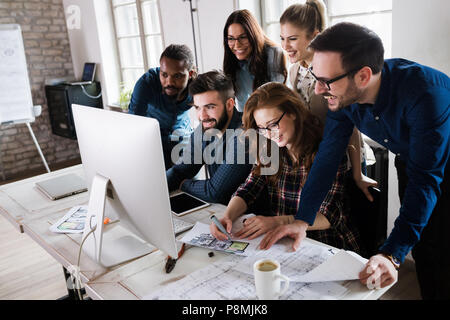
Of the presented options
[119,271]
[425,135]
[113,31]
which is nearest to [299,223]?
[425,135]

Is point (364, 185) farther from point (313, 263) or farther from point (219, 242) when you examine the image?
point (219, 242)

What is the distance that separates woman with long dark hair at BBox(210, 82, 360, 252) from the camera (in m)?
1.45

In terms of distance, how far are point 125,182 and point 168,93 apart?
1.32m

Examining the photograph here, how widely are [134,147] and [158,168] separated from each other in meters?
0.10

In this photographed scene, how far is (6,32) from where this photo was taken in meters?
4.44

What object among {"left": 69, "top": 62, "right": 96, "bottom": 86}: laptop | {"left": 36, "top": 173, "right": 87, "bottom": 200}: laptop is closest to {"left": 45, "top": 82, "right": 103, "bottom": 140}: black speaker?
Result: {"left": 69, "top": 62, "right": 96, "bottom": 86}: laptop

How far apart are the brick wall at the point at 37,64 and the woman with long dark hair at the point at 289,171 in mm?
4207

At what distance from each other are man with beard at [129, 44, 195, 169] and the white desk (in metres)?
0.88

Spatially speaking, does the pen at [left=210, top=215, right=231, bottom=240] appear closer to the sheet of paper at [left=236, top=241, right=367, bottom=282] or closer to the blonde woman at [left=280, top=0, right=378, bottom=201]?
the sheet of paper at [left=236, top=241, right=367, bottom=282]

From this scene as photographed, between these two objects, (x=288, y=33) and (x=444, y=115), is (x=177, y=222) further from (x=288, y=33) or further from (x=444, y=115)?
(x=288, y=33)

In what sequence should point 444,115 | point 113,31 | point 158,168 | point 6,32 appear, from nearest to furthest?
point 158,168
point 444,115
point 6,32
point 113,31

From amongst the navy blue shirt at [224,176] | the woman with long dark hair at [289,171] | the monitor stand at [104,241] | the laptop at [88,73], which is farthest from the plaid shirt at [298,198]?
the laptop at [88,73]

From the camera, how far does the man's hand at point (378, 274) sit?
3.32 ft

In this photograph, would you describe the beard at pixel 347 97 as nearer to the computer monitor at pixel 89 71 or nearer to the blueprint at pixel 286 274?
the blueprint at pixel 286 274
